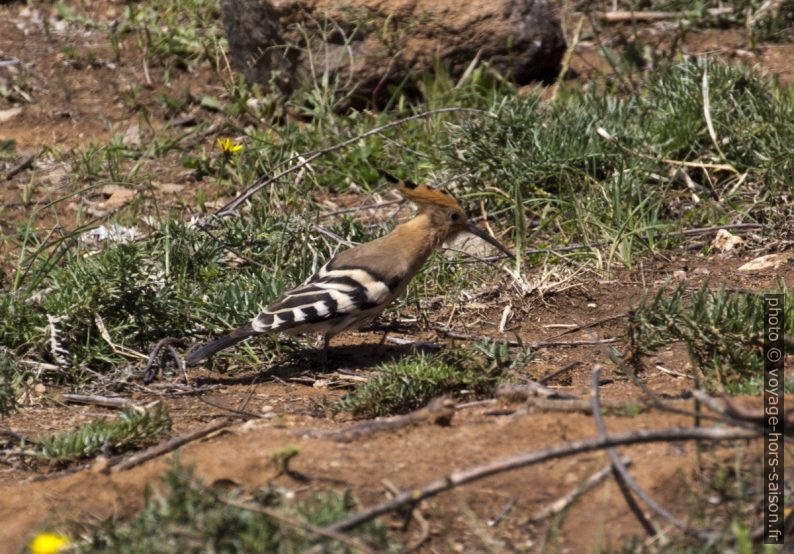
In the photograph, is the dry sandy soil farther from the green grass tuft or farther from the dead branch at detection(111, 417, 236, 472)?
the green grass tuft

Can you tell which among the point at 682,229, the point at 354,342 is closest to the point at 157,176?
the point at 354,342

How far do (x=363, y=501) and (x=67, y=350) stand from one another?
2199mm

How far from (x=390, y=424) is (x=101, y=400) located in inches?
56.4

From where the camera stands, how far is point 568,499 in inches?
111

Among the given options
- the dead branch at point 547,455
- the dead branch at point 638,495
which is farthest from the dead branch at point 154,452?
the dead branch at point 638,495

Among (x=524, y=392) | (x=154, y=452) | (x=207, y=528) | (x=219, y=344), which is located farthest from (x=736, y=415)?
(x=219, y=344)

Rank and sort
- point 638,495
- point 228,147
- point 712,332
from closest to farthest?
point 638,495 → point 712,332 → point 228,147

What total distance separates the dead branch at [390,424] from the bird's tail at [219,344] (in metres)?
1.27

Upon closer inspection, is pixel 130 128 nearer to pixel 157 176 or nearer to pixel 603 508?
pixel 157 176

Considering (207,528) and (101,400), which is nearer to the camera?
(207,528)

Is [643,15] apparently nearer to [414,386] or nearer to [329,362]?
[329,362]

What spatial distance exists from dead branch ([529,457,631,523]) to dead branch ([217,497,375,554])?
1.77ft

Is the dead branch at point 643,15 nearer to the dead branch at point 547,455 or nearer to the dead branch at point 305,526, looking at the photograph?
the dead branch at point 547,455

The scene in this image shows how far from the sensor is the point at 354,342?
521 centimetres
